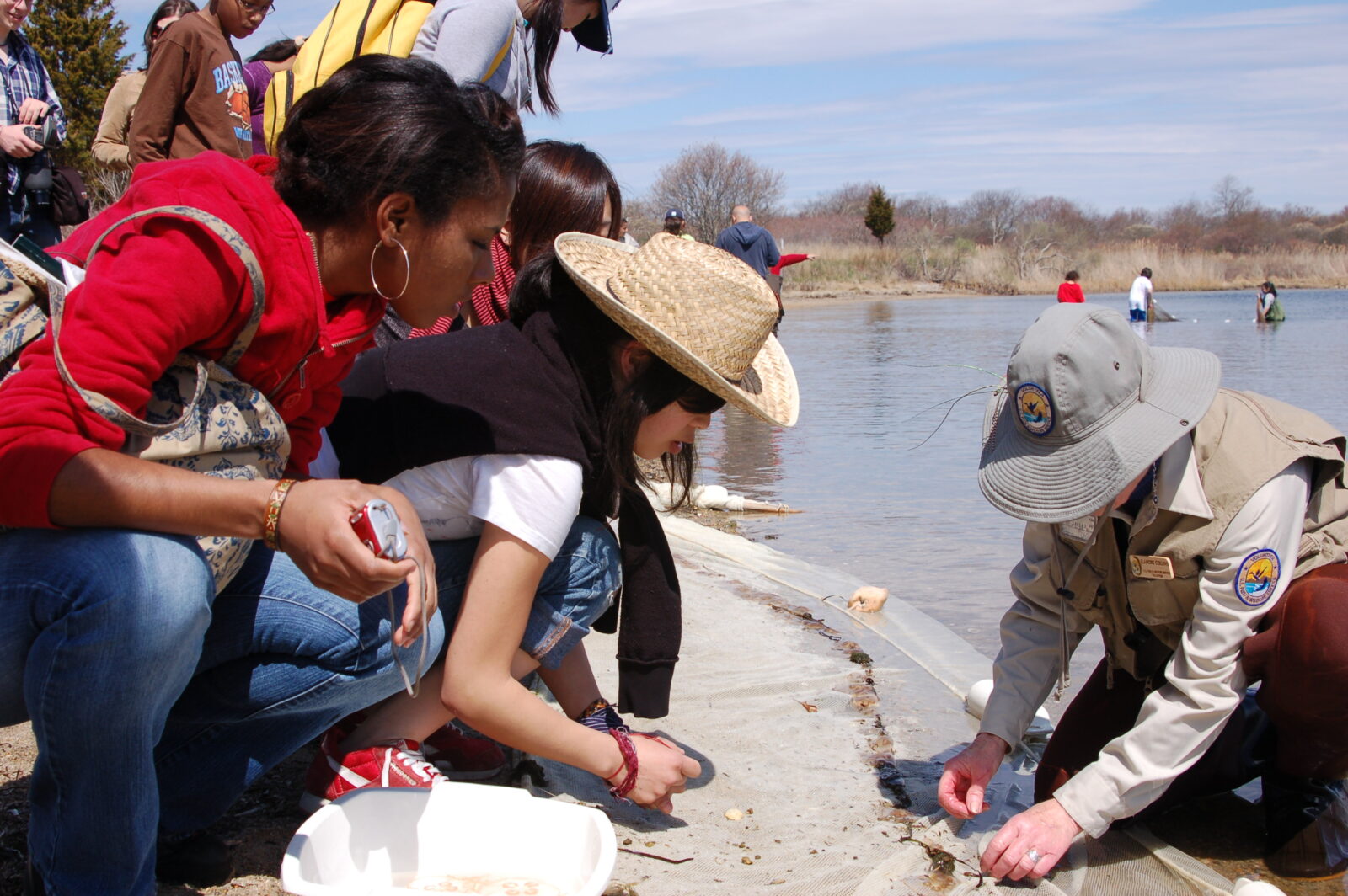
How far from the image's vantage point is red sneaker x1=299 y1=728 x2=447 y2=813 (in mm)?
2018

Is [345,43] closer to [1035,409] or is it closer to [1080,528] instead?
[1035,409]

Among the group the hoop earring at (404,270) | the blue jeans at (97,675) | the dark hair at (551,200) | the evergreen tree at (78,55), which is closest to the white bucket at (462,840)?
the blue jeans at (97,675)

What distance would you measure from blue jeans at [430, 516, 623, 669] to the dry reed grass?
34.4 meters

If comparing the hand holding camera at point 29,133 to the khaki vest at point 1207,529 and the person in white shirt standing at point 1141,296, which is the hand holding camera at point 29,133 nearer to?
the khaki vest at point 1207,529

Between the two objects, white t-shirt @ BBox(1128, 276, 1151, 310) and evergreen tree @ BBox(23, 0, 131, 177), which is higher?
evergreen tree @ BBox(23, 0, 131, 177)

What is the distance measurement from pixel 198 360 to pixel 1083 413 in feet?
4.77

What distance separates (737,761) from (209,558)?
139 centimetres

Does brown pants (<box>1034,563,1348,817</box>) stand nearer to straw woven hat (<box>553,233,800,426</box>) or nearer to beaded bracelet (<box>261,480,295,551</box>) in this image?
straw woven hat (<box>553,233,800,426</box>)

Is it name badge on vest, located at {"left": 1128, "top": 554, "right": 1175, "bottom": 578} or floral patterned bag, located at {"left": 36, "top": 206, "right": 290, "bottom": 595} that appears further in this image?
name badge on vest, located at {"left": 1128, "top": 554, "right": 1175, "bottom": 578}

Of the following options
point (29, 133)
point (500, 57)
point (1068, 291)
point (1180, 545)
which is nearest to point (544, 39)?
point (500, 57)

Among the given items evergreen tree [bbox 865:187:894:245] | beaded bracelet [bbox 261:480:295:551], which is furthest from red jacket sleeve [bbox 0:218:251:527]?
evergreen tree [bbox 865:187:894:245]

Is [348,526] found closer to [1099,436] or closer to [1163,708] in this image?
[1099,436]

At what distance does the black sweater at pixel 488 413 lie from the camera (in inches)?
76.7

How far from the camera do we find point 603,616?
A: 2.50 metres
